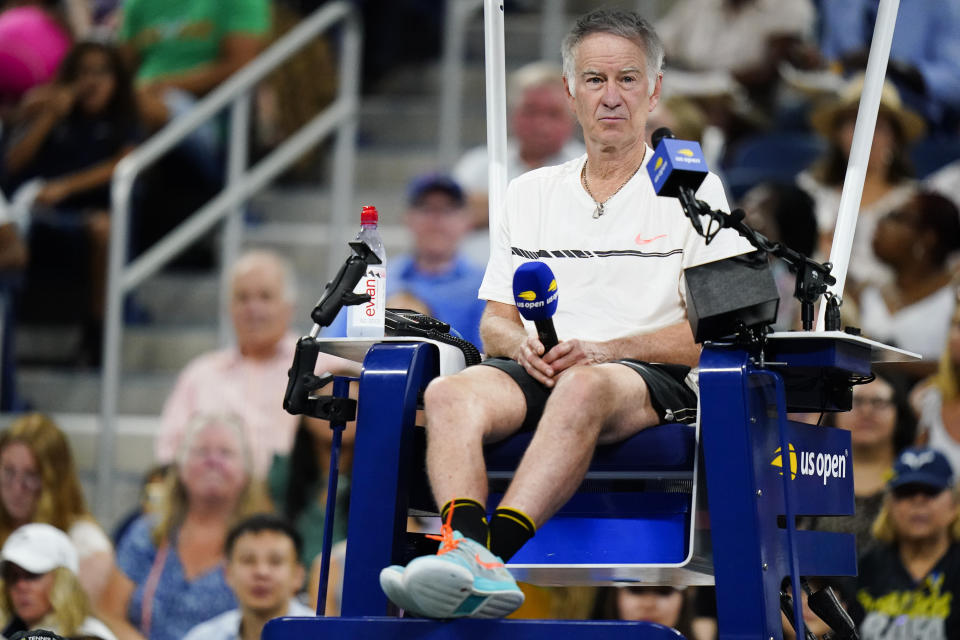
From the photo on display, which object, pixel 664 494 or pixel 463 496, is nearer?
pixel 463 496

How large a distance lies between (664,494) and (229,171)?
13.3 ft

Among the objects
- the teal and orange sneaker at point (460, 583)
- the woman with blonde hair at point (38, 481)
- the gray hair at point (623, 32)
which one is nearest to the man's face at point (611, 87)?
the gray hair at point (623, 32)

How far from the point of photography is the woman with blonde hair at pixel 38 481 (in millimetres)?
6371

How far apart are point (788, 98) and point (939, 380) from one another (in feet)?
6.61

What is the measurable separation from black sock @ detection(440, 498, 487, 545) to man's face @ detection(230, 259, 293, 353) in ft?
11.0

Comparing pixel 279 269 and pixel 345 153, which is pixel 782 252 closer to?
pixel 279 269

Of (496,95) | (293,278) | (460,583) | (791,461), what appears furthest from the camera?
(293,278)

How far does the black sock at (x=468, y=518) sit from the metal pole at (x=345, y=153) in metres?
4.03

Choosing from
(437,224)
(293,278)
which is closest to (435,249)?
(437,224)

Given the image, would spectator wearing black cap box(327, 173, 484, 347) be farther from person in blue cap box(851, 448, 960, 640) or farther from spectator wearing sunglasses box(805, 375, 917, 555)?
person in blue cap box(851, 448, 960, 640)

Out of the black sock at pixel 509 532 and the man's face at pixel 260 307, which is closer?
the black sock at pixel 509 532

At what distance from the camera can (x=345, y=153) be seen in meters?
7.64

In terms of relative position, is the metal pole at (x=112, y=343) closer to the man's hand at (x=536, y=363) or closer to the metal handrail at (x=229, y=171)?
the metal handrail at (x=229, y=171)

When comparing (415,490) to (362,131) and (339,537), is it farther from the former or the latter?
(362,131)
